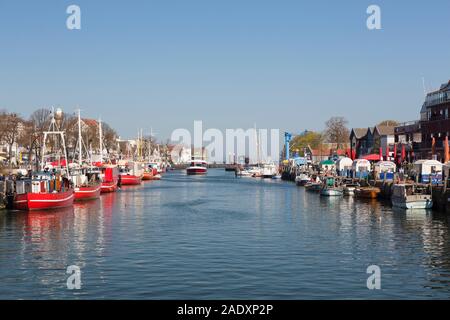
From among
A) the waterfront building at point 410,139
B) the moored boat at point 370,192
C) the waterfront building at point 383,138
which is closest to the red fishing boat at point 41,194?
the moored boat at point 370,192

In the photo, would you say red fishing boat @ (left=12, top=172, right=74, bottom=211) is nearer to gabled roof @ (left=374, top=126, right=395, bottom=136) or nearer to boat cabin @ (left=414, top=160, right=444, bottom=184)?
boat cabin @ (left=414, top=160, right=444, bottom=184)

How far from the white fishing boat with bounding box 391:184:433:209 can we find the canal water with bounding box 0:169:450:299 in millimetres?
2829

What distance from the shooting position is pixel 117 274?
3341cm

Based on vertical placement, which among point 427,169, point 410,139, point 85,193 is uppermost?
point 410,139

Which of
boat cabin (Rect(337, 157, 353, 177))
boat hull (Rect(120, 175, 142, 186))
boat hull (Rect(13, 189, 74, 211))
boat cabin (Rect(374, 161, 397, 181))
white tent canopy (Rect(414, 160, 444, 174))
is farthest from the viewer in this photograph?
boat hull (Rect(120, 175, 142, 186))

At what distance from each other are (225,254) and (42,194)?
34122mm

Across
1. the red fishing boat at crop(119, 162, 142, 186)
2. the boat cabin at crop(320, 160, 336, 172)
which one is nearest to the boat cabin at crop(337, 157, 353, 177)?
the boat cabin at crop(320, 160, 336, 172)

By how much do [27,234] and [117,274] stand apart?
62.3 ft

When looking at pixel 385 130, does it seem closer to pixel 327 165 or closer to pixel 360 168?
pixel 327 165

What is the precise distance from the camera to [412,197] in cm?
6794

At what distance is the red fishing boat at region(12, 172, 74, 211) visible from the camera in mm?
66750

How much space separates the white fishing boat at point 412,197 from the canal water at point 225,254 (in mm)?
2829

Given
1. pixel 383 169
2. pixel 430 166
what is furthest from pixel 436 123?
pixel 430 166
